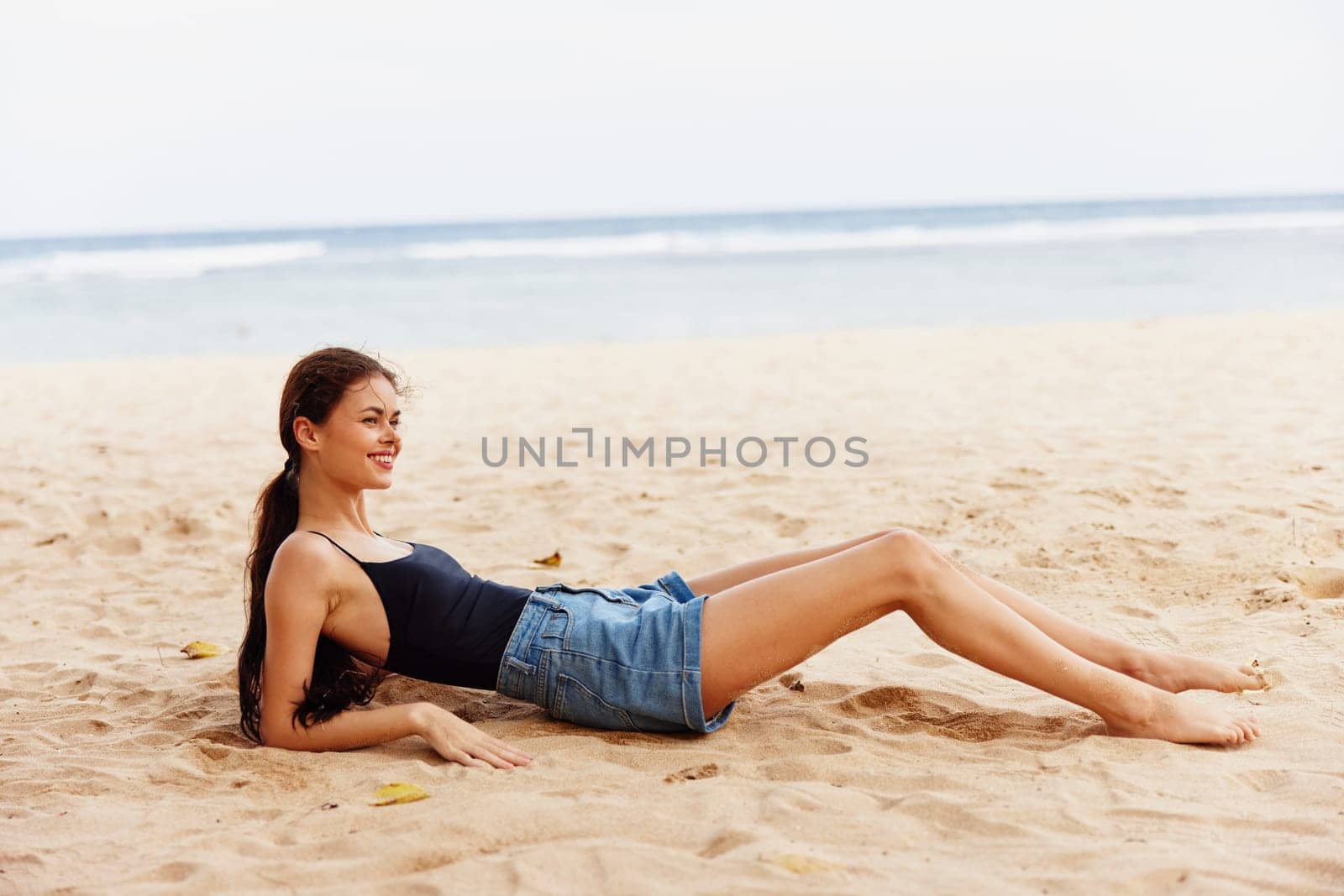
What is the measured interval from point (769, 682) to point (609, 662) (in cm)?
79

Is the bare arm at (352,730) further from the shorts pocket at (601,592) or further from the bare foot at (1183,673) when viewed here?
the bare foot at (1183,673)

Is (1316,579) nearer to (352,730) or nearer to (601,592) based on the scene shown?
(601,592)

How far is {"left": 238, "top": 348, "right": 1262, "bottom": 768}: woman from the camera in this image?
2869 millimetres

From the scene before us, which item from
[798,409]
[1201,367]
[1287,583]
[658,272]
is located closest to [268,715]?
[1287,583]

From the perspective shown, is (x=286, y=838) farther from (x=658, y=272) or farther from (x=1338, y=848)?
(x=658, y=272)

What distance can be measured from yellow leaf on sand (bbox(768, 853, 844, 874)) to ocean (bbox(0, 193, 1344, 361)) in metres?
12.3

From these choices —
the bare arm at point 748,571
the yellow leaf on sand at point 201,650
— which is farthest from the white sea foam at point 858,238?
the bare arm at point 748,571

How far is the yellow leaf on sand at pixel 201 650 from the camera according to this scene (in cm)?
405

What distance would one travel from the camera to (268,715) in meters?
3.00

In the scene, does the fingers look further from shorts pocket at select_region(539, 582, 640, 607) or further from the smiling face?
the smiling face

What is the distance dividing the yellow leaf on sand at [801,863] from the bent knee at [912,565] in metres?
0.80

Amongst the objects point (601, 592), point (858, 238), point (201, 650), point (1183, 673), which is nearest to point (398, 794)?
point (601, 592)

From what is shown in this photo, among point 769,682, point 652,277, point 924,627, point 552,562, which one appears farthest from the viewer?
point 652,277

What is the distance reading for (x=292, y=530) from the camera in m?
3.20
